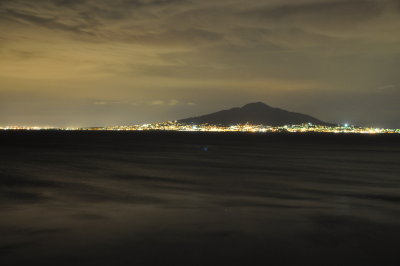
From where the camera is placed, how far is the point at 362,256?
42.0 ft

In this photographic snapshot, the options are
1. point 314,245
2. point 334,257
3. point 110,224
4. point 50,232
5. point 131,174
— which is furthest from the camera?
point 131,174

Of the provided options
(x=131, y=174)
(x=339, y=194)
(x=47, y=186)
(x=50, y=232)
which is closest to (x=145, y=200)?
(x=50, y=232)

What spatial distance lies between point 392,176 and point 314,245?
2670 cm

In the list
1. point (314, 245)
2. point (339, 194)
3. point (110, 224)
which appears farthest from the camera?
point (339, 194)

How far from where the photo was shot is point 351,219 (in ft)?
59.1

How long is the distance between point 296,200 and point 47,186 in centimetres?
1602

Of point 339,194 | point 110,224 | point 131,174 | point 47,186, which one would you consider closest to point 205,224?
point 110,224

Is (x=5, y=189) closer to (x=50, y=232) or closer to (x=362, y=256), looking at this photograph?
(x=50, y=232)

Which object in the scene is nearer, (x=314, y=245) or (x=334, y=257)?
(x=334, y=257)

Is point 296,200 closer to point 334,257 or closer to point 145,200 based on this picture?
point 145,200

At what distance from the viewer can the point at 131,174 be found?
3706cm

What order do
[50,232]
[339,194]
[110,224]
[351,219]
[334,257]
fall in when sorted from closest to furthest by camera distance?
[334,257]
[50,232]
[110,224]
[351,219]
[339,194]

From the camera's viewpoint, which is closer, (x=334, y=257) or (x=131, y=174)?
(x=334, y=257)

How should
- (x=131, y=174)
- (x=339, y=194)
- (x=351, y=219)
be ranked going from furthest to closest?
(x=131, y=174) < (x=339, y=194) < (x=351, y=219)
